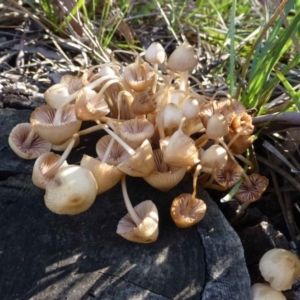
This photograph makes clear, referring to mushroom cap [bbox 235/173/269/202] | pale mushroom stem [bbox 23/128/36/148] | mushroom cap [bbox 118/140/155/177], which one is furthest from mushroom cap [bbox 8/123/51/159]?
mushroom cap [bbox 235/173/269/202]

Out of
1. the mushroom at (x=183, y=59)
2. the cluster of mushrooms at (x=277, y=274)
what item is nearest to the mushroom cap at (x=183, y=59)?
the mushroom at (x=183, y=59)

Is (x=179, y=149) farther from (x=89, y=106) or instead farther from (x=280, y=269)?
(x=280, y=269)

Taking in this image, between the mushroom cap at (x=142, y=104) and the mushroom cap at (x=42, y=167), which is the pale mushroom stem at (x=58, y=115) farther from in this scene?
the mushroom cap at (x=142, y=104)

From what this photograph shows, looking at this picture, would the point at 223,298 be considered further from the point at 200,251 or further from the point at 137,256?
the point at 137,256

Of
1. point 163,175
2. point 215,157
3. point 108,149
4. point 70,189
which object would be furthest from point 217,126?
point 70,189

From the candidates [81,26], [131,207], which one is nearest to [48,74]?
[81,26]

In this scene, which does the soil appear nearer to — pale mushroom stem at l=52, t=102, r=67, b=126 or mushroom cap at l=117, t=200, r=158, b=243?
mushroom cap at l=117, t=200, r=158, b=243
